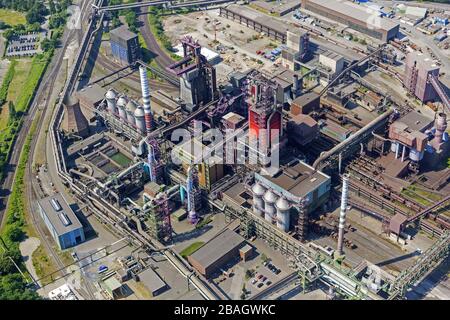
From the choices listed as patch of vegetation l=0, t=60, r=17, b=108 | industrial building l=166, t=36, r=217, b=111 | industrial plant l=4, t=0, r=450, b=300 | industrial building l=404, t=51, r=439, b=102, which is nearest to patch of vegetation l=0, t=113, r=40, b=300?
industrial plant l=4, t=0, r=450, b=300

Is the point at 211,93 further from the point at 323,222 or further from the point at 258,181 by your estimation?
the point at 323,222

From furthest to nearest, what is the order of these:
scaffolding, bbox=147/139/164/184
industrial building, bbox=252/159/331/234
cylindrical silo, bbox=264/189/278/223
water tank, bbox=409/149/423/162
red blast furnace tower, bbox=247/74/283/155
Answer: water tank, bbox=409/149/423/162
scaffolding, bbox=147/139/164/184
red blast furnace tower, bbox=247/74/283/155
cylindrical silo, bbox=264/189/278/223
industrial building, bbox=252/159/331/234

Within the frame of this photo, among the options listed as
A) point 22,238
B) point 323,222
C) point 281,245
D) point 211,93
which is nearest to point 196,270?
point 281,245

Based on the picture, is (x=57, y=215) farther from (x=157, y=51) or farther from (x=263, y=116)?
(x=157, y=51)

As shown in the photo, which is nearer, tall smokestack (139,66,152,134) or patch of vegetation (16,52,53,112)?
tall smokestack (139,66,152,134)

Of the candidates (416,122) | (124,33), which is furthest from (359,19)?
(124,33)

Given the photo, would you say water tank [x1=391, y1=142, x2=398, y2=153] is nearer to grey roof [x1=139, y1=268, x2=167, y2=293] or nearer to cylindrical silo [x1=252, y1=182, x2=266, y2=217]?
cylindrical silo [x1=252, y1=182, x2=266, y2=217]
